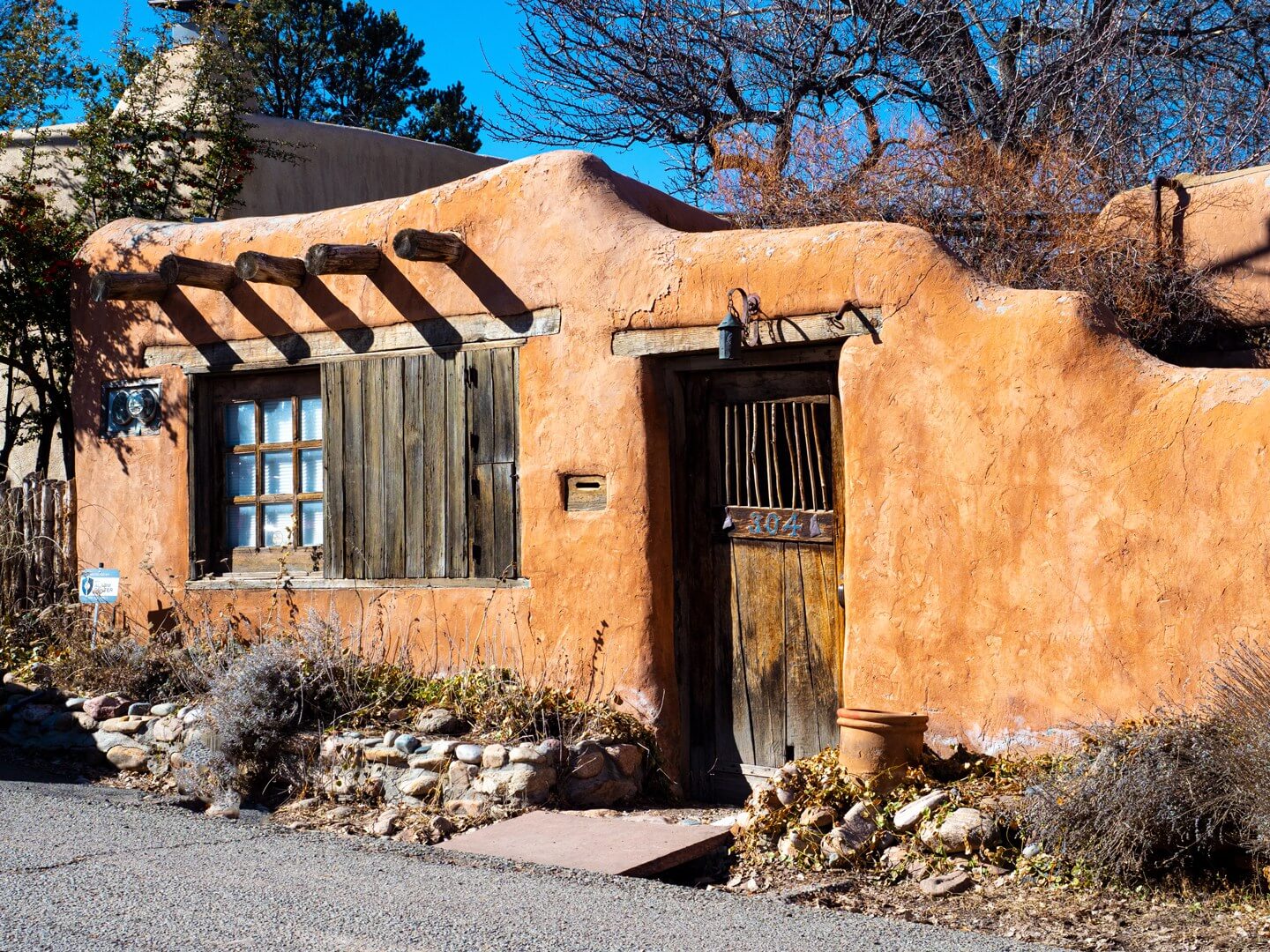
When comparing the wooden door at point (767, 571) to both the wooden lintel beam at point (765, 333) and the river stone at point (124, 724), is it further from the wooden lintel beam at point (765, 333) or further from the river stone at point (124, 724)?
the river stone at point (124, 724)

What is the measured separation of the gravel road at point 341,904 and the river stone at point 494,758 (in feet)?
2.42

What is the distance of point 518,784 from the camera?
22.0ft

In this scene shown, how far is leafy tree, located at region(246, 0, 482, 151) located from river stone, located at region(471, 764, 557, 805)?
17.5m

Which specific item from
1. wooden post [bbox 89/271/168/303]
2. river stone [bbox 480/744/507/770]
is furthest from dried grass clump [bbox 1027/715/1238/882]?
wooden post [bbox 89/271/168/303]

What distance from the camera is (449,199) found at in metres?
8.22

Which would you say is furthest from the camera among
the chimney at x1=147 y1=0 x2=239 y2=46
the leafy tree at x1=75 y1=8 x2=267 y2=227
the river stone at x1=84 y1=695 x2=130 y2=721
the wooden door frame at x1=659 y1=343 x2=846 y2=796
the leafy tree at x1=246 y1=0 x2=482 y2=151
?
the leafy tree at x1=246 y1=0 x2=482 y2=151

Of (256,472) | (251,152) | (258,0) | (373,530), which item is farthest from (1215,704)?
(258,0)

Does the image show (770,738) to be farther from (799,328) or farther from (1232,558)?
(1232,558)

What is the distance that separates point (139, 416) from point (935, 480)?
5.84 meters

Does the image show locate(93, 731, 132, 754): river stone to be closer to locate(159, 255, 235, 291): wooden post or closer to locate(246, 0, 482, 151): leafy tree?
locate(159, 255, 235, 291): wooden post

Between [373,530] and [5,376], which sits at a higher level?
[5,376]

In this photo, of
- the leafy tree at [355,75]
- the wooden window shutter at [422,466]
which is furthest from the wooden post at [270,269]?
the leafy tree at [355,75]

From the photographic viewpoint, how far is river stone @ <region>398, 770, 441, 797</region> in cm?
691

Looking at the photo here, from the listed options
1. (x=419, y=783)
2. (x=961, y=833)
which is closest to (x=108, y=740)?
(x=419, y=783)
